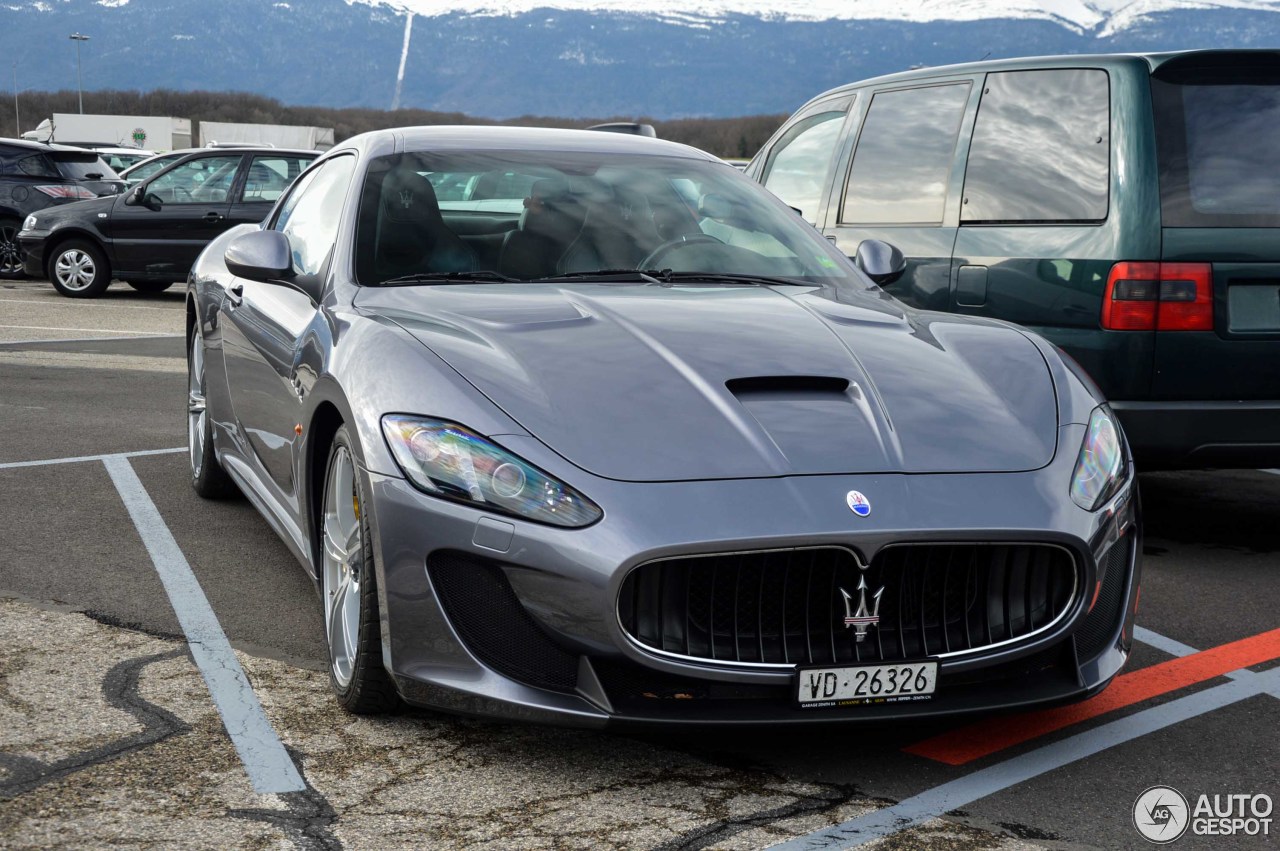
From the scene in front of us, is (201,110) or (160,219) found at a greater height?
(160,219)

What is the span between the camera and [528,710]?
117 inches

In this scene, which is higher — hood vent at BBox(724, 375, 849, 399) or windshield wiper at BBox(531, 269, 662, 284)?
windshield wiper at BBox(531, 269, 662, 284)

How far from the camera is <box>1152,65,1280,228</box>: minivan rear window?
16.6 feet

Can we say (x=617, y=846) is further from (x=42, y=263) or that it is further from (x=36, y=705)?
(x=42, y=263)

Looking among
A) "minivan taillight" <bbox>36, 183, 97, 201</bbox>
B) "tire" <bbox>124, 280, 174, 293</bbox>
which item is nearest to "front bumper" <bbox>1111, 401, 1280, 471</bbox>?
"tire" <bbox>124, 280, 174, 293</bbox>

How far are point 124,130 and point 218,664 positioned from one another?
76.6 metres

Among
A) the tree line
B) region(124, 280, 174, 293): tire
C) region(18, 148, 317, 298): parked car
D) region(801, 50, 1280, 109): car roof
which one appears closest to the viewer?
region(801, 50, 1280, 109): car roof

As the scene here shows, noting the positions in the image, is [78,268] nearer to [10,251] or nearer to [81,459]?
[10,251]

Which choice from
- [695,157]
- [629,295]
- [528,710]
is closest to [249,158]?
[695,157]

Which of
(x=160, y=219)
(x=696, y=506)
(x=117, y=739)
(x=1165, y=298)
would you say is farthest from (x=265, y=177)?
(x=696, y=506)

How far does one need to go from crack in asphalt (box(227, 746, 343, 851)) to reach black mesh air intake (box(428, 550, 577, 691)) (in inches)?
17.0

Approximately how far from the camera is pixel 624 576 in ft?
9.36

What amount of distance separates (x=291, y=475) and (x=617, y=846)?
1.75m

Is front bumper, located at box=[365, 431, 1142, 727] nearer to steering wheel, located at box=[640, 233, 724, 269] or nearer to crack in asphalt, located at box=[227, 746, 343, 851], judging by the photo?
crack in asphalt, located at box=[227, 746, 343, 851]
